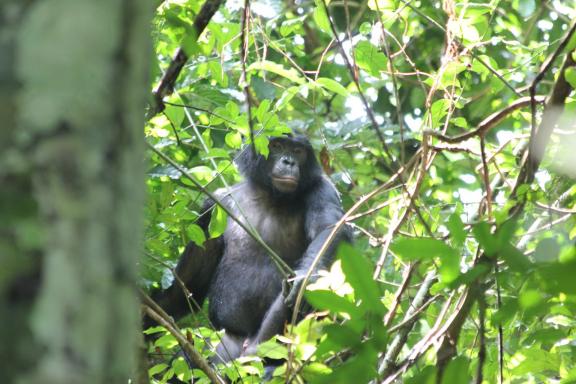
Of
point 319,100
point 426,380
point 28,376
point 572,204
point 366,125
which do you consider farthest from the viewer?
point 319,100

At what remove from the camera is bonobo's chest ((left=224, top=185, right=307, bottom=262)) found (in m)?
6.64

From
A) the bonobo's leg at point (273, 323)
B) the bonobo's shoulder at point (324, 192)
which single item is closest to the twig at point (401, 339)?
the bonobo's leg at point (273, 323)

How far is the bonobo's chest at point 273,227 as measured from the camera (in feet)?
21.8

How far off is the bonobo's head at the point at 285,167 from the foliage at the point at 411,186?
18cm

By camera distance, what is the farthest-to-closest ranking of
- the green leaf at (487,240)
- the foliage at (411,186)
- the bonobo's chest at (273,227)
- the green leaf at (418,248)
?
the bonobo's chest at (273,227), the foliage at (411,186), the green leaf at (487,240), the green leaf at (418,248)

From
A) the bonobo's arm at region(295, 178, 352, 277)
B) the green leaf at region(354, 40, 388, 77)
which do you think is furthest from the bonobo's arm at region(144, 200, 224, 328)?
the green leaf at region(354, 40, 388, 77)

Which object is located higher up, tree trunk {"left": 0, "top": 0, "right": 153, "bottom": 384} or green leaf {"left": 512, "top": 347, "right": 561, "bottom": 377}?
tree trunk {"left": 0, "top": 0, "right": 153, "bottom": 384}

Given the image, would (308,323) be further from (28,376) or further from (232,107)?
(28,376)

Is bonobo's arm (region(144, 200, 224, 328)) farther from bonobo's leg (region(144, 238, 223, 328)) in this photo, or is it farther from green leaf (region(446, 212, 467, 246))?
green leaf (region(446, 212, 467, 246))

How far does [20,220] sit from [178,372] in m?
2.80

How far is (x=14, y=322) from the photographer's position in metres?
0.89

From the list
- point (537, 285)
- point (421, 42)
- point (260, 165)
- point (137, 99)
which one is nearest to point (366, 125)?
point (260, 165)

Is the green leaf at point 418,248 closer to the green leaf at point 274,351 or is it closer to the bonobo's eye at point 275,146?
the green leaf at point 274,351

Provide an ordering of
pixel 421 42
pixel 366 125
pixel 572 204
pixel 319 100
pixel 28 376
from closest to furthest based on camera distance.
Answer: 1. pixel 28 376
2. pixel 572 204
3. pixel 366 125
4. pixel 319 100
5. pixel 421 42
